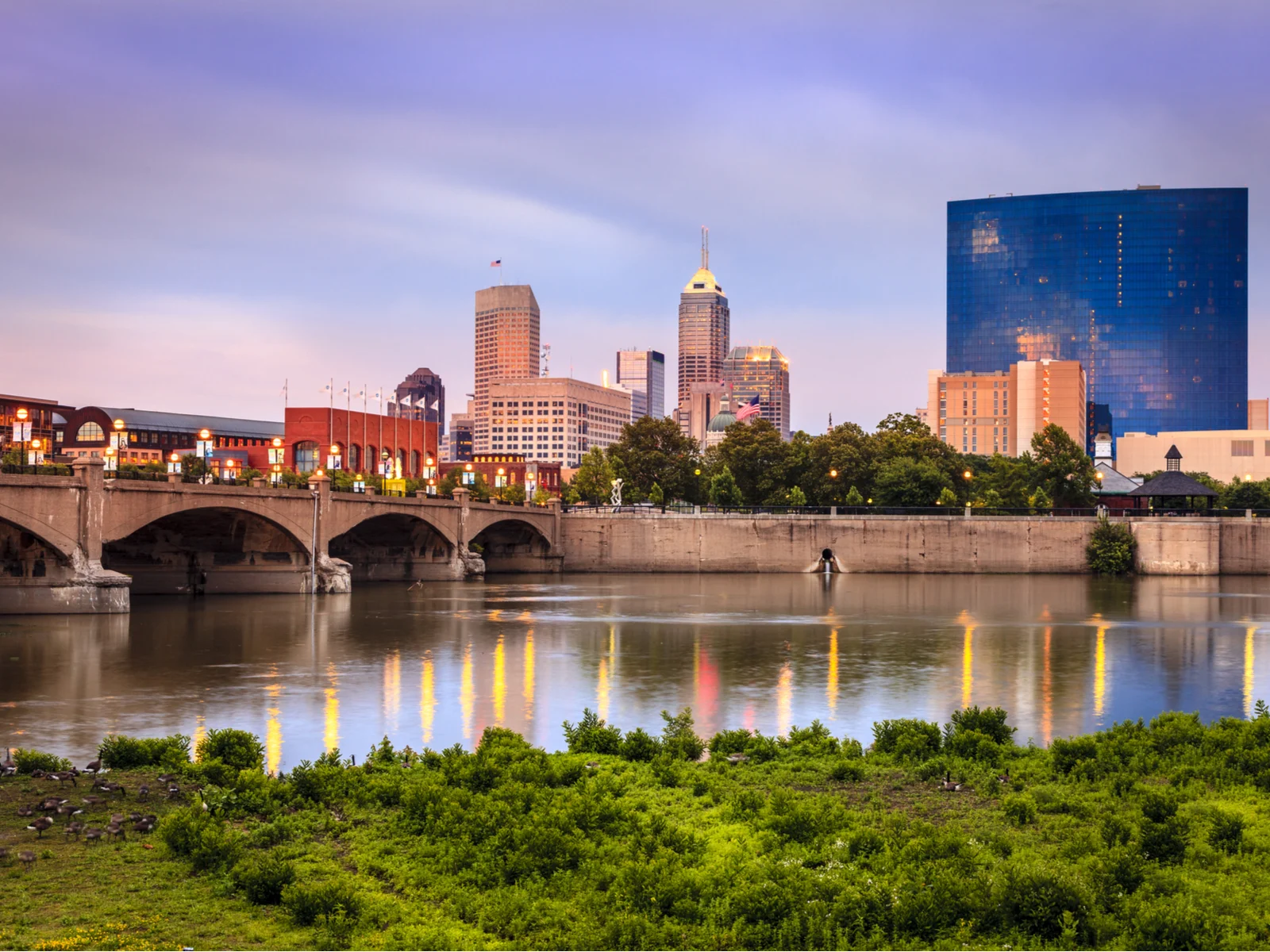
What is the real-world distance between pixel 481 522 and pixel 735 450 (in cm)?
5194

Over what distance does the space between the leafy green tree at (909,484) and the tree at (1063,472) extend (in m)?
13.5

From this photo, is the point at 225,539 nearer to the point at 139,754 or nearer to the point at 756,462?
the point at 139,754

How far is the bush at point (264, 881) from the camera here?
48.4 ft

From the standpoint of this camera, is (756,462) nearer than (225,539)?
No

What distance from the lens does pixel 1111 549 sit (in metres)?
112

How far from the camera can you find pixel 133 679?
41094 mm

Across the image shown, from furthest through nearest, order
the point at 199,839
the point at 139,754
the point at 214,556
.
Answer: the point at 214,556
the point at 139,754
the point at 199,839

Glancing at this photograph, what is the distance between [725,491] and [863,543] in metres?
24.8

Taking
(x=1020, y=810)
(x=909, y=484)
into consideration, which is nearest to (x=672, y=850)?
(x=1020, y=810)

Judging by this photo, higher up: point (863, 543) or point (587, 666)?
point (863, 543)

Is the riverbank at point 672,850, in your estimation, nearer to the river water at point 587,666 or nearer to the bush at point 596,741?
the bush at point 596,741

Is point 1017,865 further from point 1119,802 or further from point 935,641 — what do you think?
point 935,641

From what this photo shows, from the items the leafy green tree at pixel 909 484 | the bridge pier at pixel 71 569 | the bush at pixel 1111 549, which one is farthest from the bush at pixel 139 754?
the leafy green tree at pixel 909 484

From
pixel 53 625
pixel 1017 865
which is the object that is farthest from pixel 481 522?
pixel 1017 865
